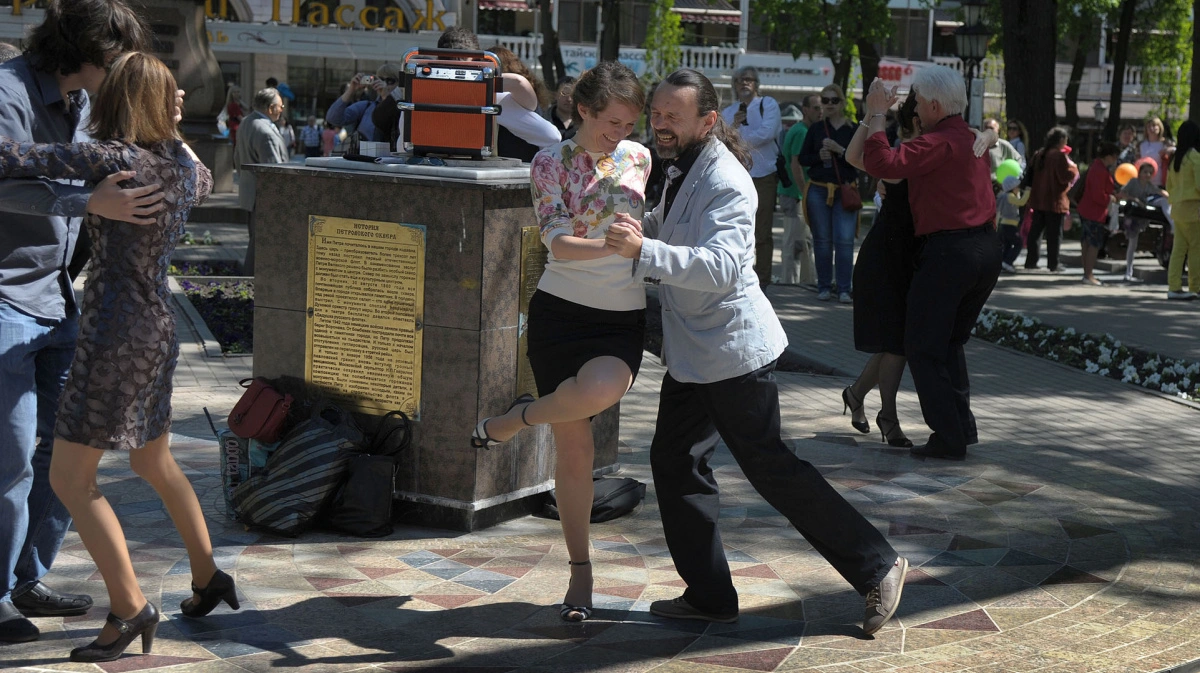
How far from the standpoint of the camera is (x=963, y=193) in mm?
7066

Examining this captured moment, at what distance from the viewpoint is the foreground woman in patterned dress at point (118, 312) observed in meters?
4.03

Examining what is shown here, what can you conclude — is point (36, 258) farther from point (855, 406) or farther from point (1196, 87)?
point (1196, 87)

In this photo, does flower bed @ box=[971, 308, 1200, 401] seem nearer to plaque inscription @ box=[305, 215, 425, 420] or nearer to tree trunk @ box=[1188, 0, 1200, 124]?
plaque inscription @ box=[305, 215, 425, 420]

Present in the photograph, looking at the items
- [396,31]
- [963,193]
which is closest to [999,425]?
[963,193]

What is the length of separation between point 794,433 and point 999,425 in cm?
140

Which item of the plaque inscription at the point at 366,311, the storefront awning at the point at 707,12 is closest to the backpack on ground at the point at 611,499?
the plaque inscription at the point at 366,311

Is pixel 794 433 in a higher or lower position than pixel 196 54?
lower

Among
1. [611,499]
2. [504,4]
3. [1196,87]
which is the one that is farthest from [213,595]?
[504,4]

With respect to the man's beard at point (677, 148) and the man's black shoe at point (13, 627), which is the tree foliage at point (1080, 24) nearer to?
the man's beard at point (677, 148)

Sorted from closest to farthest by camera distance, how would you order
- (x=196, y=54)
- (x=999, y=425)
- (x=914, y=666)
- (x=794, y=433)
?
1. (x=914, y=666)
2. (x=794, y=433)
3. (x=999, y=425)
4. (x=196, y=54)

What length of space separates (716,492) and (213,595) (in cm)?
164

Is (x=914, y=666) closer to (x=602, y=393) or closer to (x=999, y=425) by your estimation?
(x=602, y=393)

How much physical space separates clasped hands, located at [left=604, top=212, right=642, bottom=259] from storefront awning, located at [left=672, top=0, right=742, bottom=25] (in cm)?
5195

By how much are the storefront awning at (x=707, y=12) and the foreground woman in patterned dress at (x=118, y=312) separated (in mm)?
52102
